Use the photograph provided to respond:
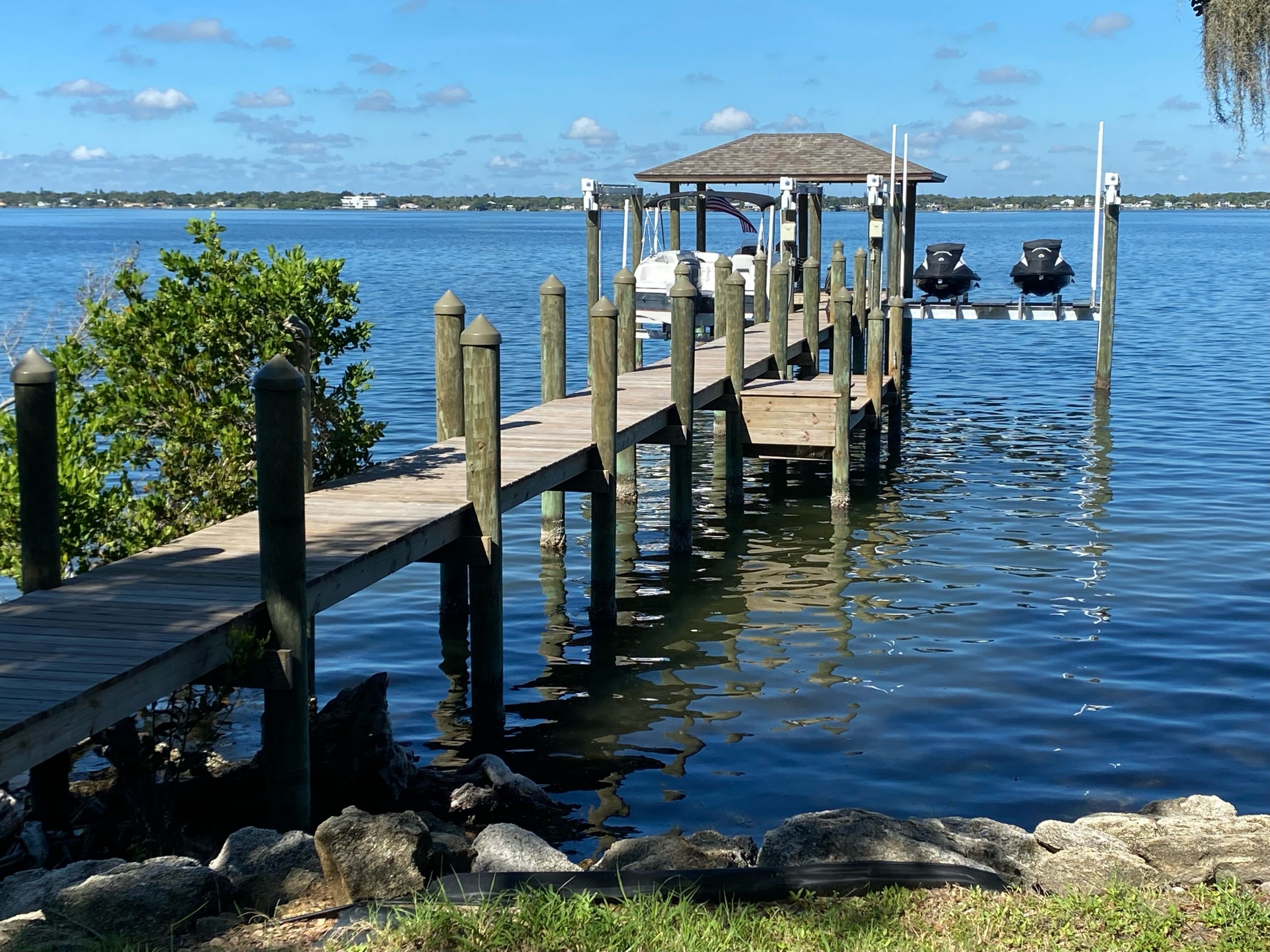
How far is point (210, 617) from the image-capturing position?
6598 mm

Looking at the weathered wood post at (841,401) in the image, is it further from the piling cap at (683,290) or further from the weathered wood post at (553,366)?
the weathered wood post at (553,366)

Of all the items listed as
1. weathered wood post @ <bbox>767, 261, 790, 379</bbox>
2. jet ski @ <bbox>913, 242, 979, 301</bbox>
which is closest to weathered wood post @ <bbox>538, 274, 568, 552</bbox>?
weathered wood post @ <bbox>767, 261, 790, 379</bbox>

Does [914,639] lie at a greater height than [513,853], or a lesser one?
lesser

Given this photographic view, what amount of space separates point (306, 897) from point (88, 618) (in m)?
2.08

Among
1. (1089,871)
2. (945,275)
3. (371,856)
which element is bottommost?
Result: (1089,871)

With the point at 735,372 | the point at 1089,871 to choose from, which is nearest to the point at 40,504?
the point at 1089,871

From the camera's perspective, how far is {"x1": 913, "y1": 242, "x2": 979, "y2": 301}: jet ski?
25234 mm

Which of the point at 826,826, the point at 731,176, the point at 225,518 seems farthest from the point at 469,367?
the point at 731,176

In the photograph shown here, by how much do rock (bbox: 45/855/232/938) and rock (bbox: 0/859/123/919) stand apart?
0.19m

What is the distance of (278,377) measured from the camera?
649cm

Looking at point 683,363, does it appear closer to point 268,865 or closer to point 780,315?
point 780,315

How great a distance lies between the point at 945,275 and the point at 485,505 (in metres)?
17.7

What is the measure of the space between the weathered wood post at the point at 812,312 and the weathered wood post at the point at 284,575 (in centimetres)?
1404

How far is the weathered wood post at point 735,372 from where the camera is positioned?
15.5 metres
